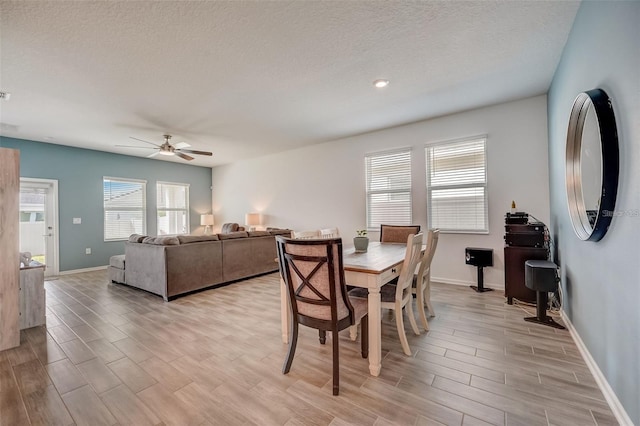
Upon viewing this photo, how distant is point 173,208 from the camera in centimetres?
766

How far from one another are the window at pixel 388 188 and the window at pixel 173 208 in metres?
5.51

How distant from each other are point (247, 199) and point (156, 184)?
237 centimetres

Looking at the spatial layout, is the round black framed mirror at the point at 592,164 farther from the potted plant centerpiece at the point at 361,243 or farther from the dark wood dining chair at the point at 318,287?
the potted plant centerpiece at the point at 361,243

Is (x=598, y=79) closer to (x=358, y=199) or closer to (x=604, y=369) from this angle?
(x=604, y=369)

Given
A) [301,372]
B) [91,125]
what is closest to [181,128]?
[91,125]

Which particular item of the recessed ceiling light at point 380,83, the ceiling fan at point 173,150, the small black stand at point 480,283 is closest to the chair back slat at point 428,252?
the small black stand at point 480,283

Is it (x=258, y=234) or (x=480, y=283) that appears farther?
(x=258, y=234)

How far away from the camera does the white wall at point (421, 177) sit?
3.76 m

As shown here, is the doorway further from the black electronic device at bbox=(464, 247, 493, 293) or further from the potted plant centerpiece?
the black electronic device at bbox=(464, 247, 493, 293)

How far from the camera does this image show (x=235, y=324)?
2.93 meters

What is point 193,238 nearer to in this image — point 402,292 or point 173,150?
point 173,150

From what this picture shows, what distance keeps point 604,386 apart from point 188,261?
14.4 ft

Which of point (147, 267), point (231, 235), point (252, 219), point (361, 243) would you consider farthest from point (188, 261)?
point (252, 219)

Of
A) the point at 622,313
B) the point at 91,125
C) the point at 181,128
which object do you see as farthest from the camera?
the point at 181,128
